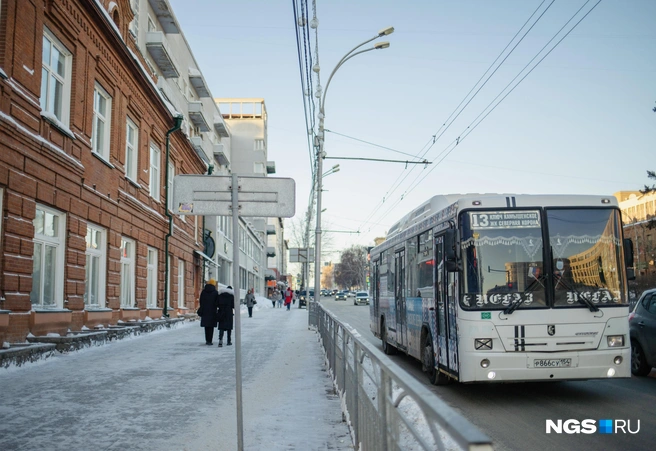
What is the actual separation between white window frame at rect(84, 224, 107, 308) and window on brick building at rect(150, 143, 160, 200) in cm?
677

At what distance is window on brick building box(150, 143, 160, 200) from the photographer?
25.1m

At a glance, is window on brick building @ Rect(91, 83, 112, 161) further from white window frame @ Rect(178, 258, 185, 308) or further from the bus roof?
the bus roof

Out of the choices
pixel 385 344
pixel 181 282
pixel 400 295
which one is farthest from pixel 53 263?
pixel 181 282

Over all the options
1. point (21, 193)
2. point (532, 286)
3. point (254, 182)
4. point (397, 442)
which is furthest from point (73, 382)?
point (397, 442)

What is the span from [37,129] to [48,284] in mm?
3538

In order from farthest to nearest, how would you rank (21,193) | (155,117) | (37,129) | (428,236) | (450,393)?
(155,117) → (37,129) → (21,193) → (428,236) → (450,393)

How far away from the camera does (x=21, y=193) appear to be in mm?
12484

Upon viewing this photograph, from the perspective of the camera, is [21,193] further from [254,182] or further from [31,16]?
[254,182]

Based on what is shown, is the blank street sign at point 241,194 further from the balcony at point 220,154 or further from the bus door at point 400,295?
the balcony at point 220,154

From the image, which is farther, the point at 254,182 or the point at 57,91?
the point at 57,91

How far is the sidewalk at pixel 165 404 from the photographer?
637 centimetres

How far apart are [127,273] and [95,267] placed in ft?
11.2

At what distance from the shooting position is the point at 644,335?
11.0m

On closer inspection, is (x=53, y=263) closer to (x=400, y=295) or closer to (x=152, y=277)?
(x=400, y=295)
